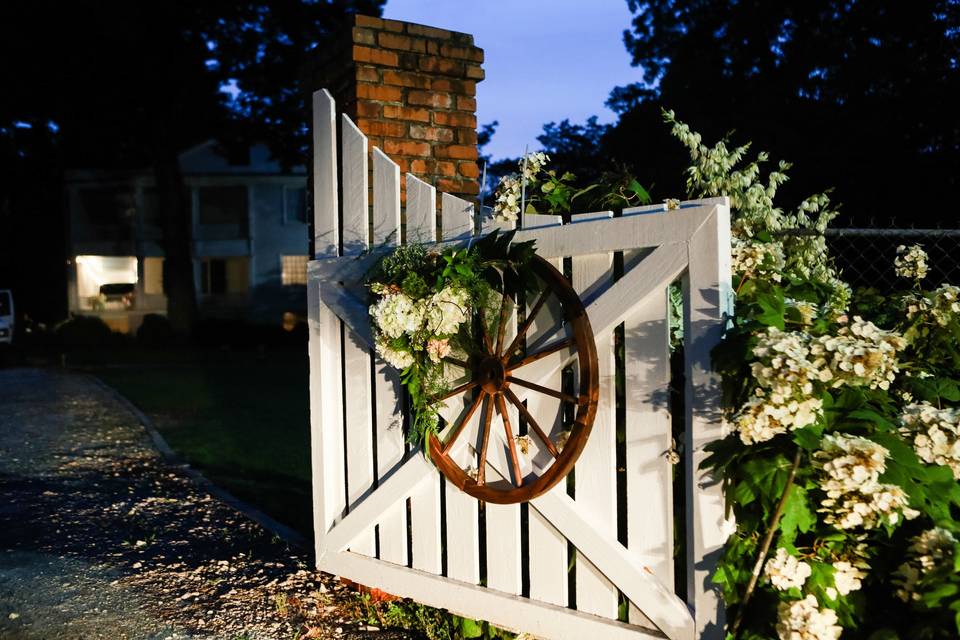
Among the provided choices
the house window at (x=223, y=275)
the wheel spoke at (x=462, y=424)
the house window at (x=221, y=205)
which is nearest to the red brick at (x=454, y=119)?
the wheel spoke at (x=462, y=424)

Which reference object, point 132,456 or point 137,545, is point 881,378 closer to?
point 137,545

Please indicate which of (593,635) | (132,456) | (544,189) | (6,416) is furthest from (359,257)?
(6,416)

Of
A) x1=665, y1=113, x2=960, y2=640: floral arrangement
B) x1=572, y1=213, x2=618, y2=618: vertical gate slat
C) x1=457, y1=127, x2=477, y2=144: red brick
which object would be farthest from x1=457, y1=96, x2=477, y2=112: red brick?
x1=665, y1=113, x2=960, y2=640: floral arrangement

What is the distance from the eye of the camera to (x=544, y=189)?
10.9 feet

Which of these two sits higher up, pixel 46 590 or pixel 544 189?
pixel 544 189

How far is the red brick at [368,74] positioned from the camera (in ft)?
12.6

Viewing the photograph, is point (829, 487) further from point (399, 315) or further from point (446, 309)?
point (399, 315)

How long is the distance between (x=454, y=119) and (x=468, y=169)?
27cm

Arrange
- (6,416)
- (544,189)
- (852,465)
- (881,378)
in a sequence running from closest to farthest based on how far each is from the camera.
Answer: (852,465), (881,378), (544,189), (6,416)

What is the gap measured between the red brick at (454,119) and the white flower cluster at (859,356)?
2395 mm

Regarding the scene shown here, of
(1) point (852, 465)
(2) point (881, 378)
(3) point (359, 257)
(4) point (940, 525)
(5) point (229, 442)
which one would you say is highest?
(3) point (359, 257)

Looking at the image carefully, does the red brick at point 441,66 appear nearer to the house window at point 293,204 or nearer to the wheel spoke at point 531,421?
the wheel spoke at point 531,421

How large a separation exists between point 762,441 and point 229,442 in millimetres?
7358

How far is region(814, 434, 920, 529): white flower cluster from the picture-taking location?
2115 mm
